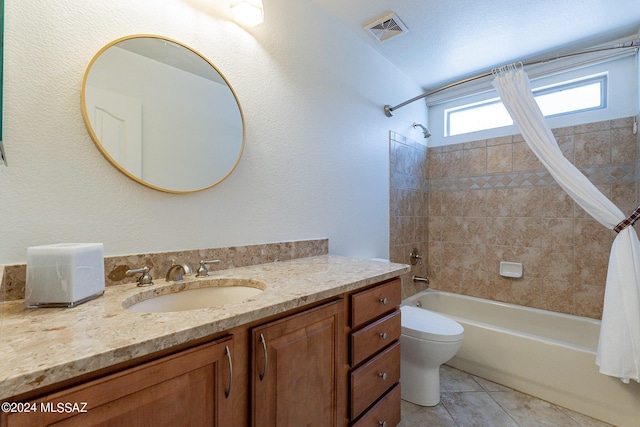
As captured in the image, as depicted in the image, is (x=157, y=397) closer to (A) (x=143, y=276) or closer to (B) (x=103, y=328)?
(B) (x=103, y=328)

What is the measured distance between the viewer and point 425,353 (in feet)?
5.69

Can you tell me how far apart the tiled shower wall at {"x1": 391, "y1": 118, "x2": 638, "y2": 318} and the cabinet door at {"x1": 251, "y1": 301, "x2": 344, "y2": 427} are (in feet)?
5.09

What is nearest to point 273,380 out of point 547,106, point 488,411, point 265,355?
point 265,355

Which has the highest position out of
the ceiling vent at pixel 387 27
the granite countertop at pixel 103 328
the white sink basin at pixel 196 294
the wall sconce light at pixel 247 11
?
the ceiling vent at pixel 387 27

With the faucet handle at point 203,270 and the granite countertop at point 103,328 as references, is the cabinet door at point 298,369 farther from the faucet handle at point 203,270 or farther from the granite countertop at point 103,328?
the faucet handle at point 203,270

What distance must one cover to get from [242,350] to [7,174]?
87cm

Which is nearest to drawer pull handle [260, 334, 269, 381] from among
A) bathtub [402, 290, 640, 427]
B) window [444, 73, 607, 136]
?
bathtub [402, 290, 640, 427]

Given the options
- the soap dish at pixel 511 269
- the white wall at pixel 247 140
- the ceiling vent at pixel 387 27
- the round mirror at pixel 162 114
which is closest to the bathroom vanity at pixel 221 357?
the white wall at pixel 247 140

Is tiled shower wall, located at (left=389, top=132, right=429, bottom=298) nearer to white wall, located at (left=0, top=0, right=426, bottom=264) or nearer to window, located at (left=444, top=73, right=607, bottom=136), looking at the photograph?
white wall, located at (left=0, top=0, right=426, bottom=264)

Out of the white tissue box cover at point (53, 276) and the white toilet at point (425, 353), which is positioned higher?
the white tissue box cover at point (53, 276)

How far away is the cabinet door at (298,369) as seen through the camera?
0.80 metres

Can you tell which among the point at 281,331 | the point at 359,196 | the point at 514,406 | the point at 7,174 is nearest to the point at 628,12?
the point at 359,196

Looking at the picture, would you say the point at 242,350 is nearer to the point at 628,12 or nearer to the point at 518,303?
the point at 518,303

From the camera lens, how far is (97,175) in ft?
3.22
